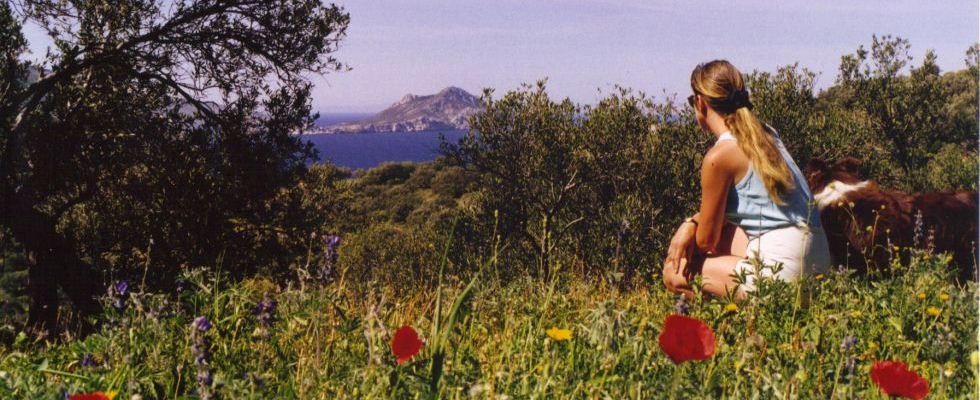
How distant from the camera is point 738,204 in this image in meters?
4.32

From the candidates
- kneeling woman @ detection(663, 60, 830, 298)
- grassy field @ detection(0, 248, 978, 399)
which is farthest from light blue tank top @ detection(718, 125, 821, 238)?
grassy field @ detection(0, 248, 978, 399)

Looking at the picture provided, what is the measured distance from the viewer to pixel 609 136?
1296 centimetres

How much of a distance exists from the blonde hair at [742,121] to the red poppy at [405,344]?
2.88 metres

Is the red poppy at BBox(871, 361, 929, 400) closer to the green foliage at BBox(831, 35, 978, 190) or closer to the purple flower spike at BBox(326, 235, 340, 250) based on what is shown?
the purple flower spike at BBox(326, 235, 340, 250)

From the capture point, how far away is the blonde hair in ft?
13.2

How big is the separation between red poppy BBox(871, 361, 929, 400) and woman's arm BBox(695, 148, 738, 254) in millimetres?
2660

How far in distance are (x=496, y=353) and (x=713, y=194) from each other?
1986 millimetres

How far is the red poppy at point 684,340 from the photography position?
156cm

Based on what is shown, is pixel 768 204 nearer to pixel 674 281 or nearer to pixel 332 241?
pixel 674 281

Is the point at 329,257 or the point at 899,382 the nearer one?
the point at 899,382

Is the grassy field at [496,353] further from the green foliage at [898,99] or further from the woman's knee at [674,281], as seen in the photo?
the green foliage at [898,99]

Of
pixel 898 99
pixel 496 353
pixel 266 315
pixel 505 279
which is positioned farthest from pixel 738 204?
pixel 898 99

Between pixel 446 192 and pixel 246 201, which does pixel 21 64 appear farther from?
pixel 446 192

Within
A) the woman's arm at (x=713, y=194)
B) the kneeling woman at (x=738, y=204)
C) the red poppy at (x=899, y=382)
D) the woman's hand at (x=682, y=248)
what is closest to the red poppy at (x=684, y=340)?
the red poppy at (x=899, y=382)
